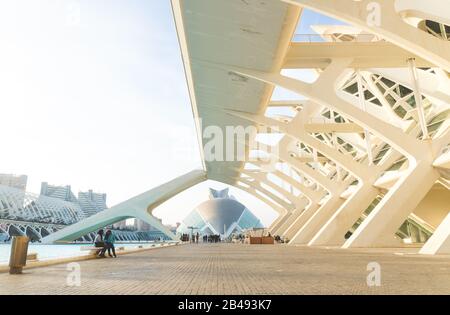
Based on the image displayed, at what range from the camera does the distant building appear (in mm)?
65125

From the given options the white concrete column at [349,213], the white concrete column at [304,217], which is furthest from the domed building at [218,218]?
the white concrete column at [349,213]

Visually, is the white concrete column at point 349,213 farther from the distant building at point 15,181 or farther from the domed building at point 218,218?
the distant building at point 15,181

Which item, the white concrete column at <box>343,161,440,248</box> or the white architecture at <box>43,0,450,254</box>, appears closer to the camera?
the white architecture at <box>43,0,450,254</box>

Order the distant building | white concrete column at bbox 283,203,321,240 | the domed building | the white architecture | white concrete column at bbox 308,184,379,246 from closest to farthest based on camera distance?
the white architecture → white concrete column at bbox 308,184,379,246 → white concrete column at bbox 283,203,321,240 → the distant building → the domed building

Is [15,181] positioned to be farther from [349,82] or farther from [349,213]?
[349,213]

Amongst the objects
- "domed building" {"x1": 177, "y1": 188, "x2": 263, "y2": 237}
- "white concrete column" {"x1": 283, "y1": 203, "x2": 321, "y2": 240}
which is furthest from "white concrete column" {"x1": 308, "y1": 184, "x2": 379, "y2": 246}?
"domed building" {"x1": 177, "y1": 188, "x2": 263, "y2": 237}

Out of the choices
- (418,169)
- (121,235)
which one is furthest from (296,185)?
(121,235)

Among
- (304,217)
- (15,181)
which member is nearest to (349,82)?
(304,217)

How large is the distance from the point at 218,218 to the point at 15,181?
42158 mm

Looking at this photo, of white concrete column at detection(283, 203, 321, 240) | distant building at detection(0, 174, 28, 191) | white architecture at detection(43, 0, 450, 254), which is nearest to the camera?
white architecture at detection(43, 0, 450, 254)

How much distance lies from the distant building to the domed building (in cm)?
3411

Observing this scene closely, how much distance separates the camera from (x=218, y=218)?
262 ft

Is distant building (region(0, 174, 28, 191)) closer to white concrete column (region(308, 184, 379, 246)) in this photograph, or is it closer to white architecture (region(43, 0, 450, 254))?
white architecture (region(43, 0, 450, 254))
